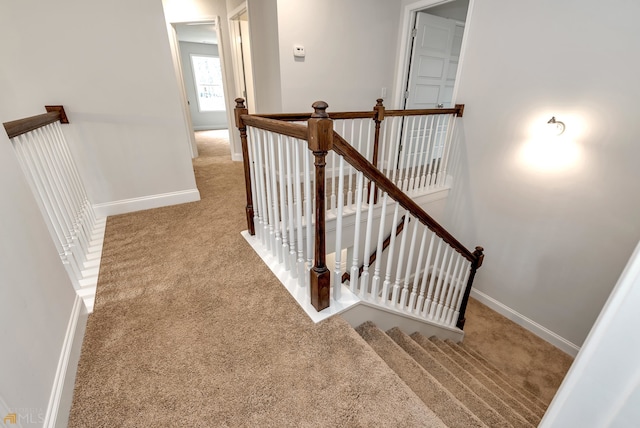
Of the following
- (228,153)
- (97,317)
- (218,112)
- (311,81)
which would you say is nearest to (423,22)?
(311,81)

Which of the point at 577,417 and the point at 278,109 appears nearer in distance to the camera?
the point at 577,417

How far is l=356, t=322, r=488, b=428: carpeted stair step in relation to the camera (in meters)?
1.26

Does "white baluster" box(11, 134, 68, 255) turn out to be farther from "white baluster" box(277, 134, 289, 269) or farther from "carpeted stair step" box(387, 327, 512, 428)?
"carpeted stair step" box(387, 327, 512, 428)

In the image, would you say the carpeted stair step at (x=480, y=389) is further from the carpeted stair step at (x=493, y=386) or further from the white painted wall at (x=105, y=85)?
the white painted wall at (x=105, y=85)

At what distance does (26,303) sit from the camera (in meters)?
0.95

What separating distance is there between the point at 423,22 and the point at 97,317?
434cm

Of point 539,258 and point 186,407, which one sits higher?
point 186,407

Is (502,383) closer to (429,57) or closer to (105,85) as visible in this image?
(429,57)

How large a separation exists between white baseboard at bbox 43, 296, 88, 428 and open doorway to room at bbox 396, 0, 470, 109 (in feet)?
12.5

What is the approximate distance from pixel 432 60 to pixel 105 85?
380 centimetres

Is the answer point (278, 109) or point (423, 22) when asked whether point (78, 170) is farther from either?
point (423, 22)

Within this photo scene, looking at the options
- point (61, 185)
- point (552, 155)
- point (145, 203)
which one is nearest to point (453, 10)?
point (552, 155)

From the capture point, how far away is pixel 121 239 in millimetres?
2162

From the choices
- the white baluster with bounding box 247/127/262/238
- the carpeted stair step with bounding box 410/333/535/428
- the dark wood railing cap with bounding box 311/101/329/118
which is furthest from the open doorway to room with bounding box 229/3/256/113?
the carpeted stair step with bounding box 410/333/535/428
